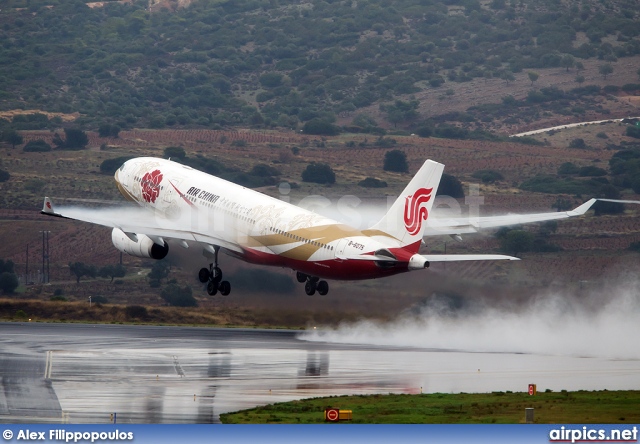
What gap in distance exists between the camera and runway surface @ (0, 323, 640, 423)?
51.3 metres

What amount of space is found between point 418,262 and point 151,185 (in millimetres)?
25331

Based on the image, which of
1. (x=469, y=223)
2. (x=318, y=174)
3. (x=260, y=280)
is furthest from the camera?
(x=318, y=174)

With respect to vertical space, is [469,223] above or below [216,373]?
above

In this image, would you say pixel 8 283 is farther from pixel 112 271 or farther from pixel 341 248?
pixel 341 248

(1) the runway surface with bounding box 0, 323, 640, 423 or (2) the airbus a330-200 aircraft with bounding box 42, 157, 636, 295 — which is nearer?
(1) the runway surface with bounding box 0, 323, 640, 423

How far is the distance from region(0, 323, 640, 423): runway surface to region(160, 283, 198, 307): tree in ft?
169

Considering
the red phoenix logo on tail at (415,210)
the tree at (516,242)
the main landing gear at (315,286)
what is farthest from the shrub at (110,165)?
the red phoenix logo on tail at (415,210)

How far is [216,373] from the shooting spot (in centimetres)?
6206

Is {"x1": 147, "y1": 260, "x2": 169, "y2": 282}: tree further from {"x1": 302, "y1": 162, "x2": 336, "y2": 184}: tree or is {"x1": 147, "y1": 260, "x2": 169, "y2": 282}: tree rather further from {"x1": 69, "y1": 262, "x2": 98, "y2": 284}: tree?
{"x1": 302, "y1": 162, "x2": 336, "y2": 184}: tree

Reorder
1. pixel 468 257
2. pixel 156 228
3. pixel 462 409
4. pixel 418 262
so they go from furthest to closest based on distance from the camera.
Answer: pixel 156 228, pixel 418 262, pixel 468 257, pixel 462 409

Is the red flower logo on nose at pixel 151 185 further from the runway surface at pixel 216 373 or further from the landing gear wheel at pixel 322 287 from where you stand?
the landing gear wheel at pixel 322 287

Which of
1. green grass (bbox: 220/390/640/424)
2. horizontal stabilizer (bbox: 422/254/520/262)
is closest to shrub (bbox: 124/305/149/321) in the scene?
horizontal stabilizer (bbox: 422/254/520/262)

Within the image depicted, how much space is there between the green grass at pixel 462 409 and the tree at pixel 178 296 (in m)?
82.2

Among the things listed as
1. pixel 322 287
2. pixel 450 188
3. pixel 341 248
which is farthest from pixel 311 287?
pixel 450 188
